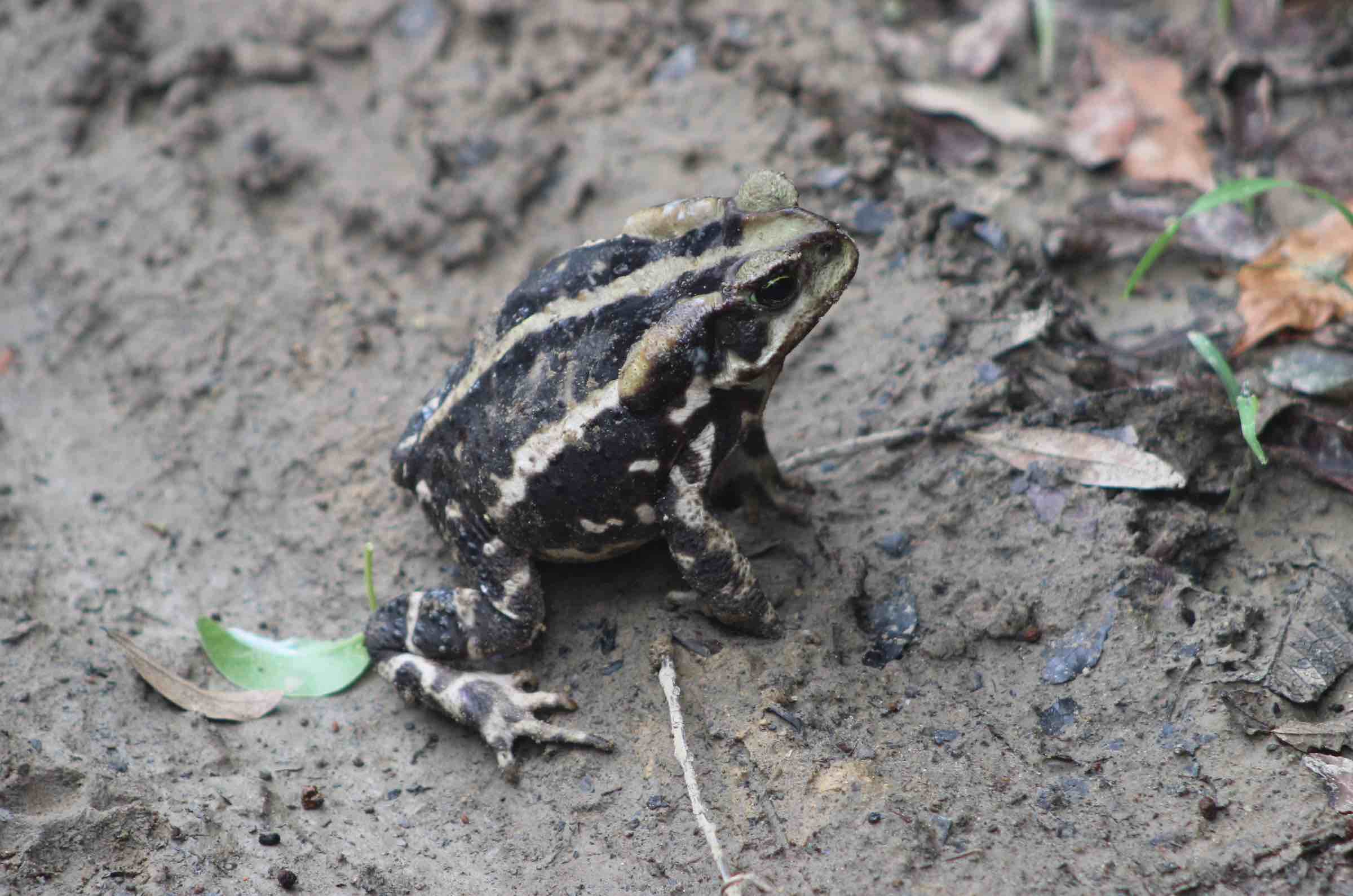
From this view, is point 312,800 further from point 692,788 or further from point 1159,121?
point 1159,121

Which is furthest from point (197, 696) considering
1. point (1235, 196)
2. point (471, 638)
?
point (1235, 196)

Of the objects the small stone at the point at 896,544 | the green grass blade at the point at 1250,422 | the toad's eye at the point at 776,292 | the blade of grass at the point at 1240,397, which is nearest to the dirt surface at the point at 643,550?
the small stone at the point at 896,544

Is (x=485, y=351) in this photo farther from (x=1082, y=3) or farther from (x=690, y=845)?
(x=1082, y=3)

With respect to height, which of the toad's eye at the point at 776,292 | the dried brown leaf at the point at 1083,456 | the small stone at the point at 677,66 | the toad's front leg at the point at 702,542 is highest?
the toad's eye at the point at 776,292

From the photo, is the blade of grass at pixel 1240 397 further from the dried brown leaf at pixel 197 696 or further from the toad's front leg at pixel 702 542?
the dried brown leaf at pixel 197 696

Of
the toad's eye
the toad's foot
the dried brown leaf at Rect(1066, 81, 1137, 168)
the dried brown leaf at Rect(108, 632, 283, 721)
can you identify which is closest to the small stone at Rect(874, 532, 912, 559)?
the toad's eye

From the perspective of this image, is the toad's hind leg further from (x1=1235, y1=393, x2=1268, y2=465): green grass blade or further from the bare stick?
(x1=1235, y1=393, x2=1268, y2=465): green grass blade

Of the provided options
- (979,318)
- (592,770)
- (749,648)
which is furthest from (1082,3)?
(592,770)
